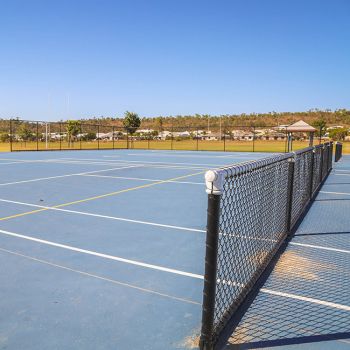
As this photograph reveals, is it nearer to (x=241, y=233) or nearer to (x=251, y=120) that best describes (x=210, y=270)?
(x=241, y=233)

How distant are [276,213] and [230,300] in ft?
8.07

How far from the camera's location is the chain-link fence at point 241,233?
2668 millimetres

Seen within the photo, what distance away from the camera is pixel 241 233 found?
4938mm

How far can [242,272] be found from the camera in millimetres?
4309

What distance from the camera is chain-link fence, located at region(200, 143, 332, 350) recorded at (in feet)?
8.75

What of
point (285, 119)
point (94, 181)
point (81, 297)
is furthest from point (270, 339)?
point (285, 119)

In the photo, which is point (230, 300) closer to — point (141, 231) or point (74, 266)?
point (74, 266)

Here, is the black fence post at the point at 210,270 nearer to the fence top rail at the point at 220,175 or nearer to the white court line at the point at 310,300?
the fence top rail at the point at 220,175

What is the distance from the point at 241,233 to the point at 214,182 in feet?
8.63

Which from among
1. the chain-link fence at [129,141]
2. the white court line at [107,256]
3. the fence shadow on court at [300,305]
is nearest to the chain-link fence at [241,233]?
the fence shadow on court at [300,305]

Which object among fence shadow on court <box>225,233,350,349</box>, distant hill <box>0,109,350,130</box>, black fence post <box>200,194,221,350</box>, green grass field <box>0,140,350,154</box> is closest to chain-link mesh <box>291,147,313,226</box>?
fence shadow on court <box>225,233,350,349</box>

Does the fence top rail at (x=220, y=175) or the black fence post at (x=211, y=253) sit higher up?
the fence top rail at (x=220, y=175)

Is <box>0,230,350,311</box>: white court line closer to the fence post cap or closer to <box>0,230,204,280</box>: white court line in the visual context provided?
<box>0,230,204,280</box>: white court line

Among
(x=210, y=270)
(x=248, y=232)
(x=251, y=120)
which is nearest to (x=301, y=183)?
(x=248, y=232)
